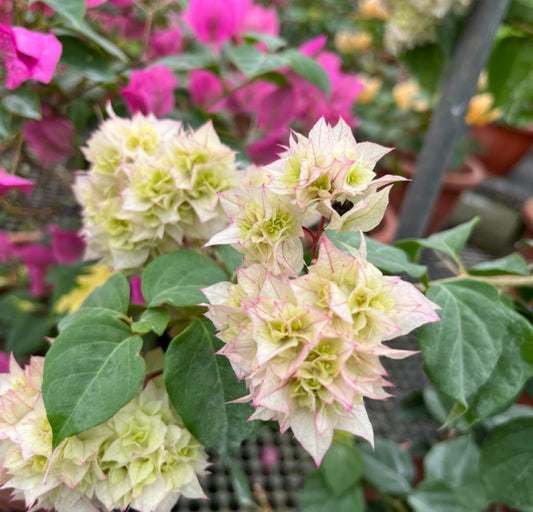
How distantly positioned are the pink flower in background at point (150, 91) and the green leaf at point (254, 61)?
0.25 ft

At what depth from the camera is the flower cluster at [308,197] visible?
0.26 metres

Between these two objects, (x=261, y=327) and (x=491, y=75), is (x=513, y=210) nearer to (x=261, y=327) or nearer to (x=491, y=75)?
(x=491, y=75)

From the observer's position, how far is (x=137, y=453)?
0.30 m

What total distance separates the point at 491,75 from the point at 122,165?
22.4 inches

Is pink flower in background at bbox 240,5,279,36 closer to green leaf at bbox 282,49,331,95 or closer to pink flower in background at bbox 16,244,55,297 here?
green leaf at bbox 282,49,331,95

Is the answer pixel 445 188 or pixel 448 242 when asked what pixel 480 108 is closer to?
pixel 445 188

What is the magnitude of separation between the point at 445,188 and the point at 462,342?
85 centimetres

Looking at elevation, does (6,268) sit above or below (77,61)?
below

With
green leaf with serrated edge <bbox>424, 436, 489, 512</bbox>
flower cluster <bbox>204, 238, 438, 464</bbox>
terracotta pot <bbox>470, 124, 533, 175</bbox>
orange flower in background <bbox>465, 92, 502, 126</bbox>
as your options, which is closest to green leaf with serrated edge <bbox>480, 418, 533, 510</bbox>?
green leaf with serrated edge <bbox>424, 436, 489, 512</bbox>

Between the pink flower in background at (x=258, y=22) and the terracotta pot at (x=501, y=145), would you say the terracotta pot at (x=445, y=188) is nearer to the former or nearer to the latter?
the terracotta pot at (x=501, y=145)

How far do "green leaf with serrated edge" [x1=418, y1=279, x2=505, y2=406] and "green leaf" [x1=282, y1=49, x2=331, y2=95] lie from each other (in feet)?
0.93

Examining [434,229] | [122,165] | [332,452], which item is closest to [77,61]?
[122,165]

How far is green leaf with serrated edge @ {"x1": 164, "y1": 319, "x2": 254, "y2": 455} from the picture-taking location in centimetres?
30

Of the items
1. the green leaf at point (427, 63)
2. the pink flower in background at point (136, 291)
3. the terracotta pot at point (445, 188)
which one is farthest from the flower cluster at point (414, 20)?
the pink flower in background at point (136, 291)
